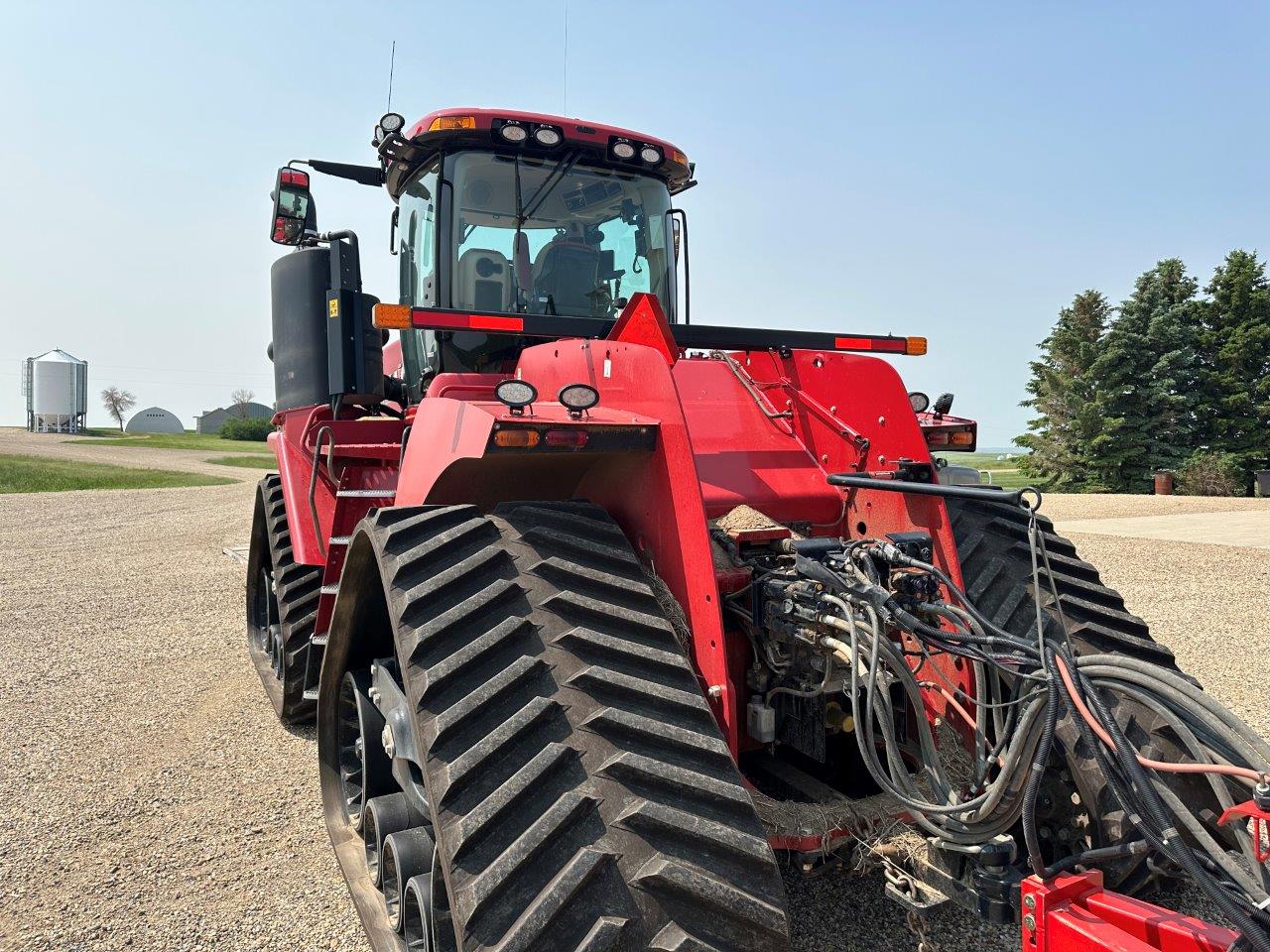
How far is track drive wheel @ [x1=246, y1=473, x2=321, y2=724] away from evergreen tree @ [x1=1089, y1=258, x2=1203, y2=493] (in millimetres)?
25855

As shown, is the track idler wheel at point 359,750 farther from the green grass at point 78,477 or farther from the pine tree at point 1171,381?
the green grass at point 78,477

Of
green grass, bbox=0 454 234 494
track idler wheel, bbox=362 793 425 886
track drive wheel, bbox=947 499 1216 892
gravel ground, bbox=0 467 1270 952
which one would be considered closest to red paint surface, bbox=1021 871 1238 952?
track drive wheel, bbox=947 499 1216 892

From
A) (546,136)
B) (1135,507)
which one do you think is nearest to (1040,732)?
(546,136)

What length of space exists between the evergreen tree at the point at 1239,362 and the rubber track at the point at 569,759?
29.1 m

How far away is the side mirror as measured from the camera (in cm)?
478

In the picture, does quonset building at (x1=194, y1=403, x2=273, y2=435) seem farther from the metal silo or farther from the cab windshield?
the cab windshield

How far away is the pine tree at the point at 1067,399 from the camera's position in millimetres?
27375

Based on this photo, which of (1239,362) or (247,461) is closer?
(1239,362)

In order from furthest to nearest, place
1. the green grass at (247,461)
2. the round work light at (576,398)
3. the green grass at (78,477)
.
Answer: the green grass at (247,461) → the green grass at (78,477) → the round work light at (576,398)

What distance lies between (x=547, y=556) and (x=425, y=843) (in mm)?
1063

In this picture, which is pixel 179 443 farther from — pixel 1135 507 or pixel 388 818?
pixel 388 818

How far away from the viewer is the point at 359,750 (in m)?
3.55

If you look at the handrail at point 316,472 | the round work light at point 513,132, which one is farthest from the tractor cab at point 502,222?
the handrail at point 316,472

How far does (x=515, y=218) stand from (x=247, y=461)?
1912 inches
